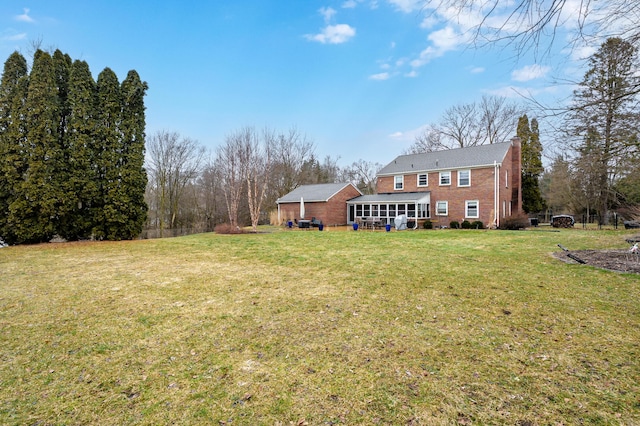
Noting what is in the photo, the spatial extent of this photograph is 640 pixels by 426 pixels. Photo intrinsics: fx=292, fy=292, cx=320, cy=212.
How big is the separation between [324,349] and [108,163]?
14.9m

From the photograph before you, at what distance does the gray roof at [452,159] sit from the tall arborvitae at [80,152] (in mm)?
20266

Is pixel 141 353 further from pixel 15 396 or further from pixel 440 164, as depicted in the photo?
pixel 440 164

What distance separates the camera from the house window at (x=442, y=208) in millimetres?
22295

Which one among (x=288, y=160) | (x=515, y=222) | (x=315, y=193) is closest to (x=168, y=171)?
(x=288, y=160)

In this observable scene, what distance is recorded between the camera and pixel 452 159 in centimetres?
2295

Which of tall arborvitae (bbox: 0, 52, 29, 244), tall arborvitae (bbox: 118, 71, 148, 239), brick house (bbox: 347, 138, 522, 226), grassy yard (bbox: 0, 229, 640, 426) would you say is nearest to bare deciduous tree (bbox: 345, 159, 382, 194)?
brick house (bbox: 347, 138, 522, 226)

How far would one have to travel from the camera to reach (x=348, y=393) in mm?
2436

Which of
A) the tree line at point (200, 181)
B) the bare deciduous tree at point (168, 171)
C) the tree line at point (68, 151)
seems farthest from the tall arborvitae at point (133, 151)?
the bare deciduous tree at point (168, 171)

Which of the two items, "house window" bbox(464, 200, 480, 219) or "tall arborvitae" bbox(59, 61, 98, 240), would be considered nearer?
"tall arborvitae" bbox(59, 61, 98, 240)

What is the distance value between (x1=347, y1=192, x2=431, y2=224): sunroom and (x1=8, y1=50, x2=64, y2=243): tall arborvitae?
17.5 m

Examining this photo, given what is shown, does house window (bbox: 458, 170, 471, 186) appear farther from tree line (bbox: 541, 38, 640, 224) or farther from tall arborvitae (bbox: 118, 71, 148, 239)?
tall arborvitae (bbox: 118, 71, 148, 239)

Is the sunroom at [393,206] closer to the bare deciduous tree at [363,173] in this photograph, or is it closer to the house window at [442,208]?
the house window at [442,208]

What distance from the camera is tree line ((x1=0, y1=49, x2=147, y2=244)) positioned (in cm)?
1204

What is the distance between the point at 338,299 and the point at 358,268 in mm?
2467
